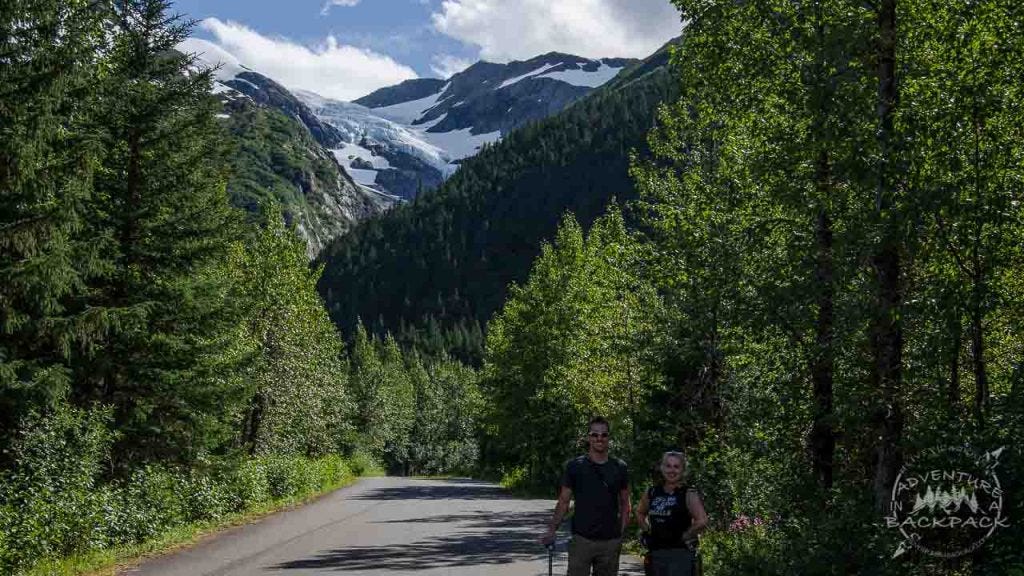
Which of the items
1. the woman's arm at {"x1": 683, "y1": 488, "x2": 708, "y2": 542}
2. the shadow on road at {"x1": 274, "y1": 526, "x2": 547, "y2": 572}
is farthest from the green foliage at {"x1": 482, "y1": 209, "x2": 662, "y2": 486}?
the woman's arm at {"x1": 683, "y1": 488, "x2": 708, "y2": 542}

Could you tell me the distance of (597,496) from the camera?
25.3 ft

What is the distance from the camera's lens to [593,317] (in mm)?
28703

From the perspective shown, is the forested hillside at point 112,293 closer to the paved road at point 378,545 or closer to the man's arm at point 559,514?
the paved road at point 378,545

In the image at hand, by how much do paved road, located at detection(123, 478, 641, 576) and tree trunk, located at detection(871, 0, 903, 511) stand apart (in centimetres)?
541

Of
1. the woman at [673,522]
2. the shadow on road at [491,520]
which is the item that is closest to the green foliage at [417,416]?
the shadow on road at [491,520]

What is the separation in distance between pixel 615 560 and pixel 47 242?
11.2 m

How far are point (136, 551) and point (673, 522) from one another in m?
10.8

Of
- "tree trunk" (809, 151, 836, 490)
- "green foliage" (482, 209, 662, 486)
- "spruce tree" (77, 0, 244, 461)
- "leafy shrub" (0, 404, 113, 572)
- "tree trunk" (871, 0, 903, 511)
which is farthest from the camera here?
"green foliage" (482, 209, 662, 486)

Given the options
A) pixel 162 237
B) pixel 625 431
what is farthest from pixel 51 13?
pixel 625 431

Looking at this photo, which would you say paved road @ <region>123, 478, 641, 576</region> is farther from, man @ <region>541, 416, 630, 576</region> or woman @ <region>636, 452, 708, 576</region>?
woman @ <region>636, 452, 708, 576</region>

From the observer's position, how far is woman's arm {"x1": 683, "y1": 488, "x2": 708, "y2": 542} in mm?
7484

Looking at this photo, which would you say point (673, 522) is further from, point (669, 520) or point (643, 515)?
point (643, 515)

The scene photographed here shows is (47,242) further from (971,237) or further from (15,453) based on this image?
(971,237)

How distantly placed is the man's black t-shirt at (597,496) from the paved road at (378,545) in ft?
19.3
